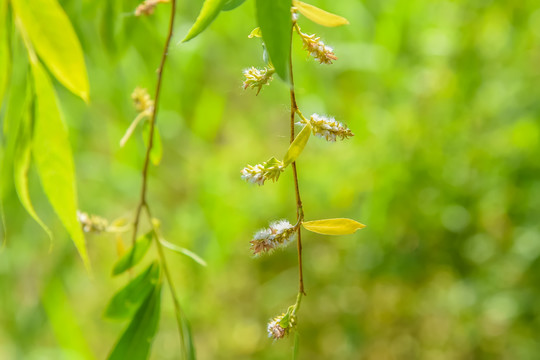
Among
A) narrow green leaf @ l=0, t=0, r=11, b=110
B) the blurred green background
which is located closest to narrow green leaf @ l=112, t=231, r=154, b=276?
narrow green leaf @ l=0, t=0, r=11, b=110

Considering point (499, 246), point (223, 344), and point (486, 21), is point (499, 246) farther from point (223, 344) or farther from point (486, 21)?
point (223, 344)

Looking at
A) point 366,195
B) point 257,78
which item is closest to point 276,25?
point 257,78

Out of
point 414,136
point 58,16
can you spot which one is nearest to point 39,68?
point 58,16

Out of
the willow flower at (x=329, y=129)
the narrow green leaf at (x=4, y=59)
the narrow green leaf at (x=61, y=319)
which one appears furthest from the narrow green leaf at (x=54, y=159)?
the narrow green leaf at (x=61, y=319)

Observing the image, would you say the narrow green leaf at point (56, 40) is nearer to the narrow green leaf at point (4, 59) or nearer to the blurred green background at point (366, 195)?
the narrow green leaf at point (4, 59)

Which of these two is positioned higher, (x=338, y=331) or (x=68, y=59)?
(x=68, y=59)
